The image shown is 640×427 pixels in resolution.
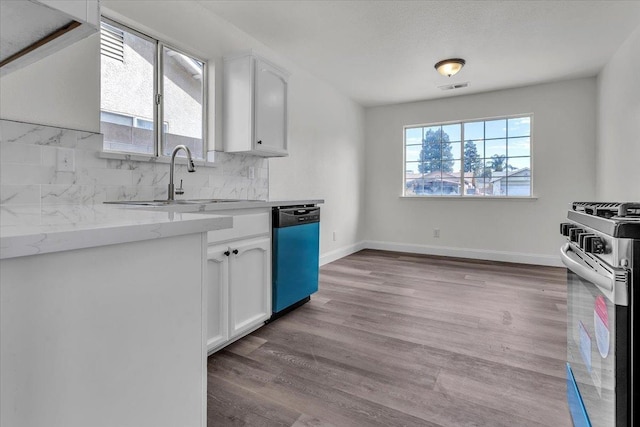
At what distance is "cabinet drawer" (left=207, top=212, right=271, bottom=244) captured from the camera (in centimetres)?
194

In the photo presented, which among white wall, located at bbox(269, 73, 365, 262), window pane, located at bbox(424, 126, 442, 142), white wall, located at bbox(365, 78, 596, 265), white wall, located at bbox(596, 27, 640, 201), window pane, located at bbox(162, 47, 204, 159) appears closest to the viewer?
window pane, located at bbox(162, 47, 204, 159)

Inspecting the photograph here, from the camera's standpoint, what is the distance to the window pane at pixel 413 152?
213 inches

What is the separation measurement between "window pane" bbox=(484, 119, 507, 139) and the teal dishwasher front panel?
337 cm

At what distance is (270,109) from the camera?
9.45 feet

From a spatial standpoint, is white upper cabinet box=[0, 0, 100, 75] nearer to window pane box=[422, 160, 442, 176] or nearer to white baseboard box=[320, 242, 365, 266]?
white baseboard box=[320, 242, 365, 266]

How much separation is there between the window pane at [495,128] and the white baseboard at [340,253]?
252 cm

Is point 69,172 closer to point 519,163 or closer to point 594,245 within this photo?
point 594,245

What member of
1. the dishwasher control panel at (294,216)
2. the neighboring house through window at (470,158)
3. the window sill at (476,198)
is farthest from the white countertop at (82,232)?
the neighboring house through window at (470,158)

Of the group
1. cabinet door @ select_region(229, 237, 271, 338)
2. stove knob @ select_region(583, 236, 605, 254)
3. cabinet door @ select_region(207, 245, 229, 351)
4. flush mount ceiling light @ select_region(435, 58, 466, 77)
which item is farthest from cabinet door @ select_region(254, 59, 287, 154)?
stove knob @ select_region(583, 236, 605, 254)

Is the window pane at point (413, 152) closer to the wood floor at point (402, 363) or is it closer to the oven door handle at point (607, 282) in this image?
the wood floor at point (402, 363)

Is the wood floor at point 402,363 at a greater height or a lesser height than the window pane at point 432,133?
lesser

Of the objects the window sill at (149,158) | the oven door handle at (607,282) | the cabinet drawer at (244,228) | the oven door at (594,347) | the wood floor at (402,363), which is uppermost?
the window sill at (149,158)

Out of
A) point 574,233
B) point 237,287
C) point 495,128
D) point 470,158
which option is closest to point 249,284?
point 237,287

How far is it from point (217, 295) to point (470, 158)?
4.37 m
